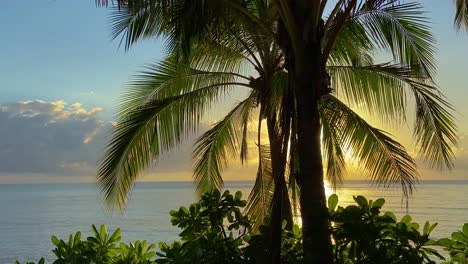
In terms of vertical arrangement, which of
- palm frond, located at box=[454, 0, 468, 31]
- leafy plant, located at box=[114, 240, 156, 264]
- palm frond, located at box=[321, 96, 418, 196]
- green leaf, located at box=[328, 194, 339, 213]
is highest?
palm frond, located at box=[454, 0, 468, 31]

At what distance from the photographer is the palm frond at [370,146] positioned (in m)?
7.16

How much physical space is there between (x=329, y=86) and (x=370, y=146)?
2.45 metres

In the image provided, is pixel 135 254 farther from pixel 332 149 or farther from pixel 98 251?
pixel 332 149

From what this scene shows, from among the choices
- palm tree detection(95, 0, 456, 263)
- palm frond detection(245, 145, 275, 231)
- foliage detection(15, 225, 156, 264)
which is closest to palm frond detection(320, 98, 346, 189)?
palm tree detection(95, 0, 456, 263)

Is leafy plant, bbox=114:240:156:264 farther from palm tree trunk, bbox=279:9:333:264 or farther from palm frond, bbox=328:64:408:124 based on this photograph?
palm frond, bbox=328:64:408:124

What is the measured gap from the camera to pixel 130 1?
4617 mm

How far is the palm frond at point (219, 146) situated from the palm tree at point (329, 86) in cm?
55

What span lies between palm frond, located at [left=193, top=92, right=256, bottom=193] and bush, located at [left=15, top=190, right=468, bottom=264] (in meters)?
2.80

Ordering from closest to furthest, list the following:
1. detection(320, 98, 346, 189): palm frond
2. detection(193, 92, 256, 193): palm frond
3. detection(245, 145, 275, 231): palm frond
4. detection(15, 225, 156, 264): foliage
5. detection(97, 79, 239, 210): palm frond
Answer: detection(15, 225, 156, 264): foliage < detection(97, 79, 239, 210): palm frond < detection(320, 98, 346, 189): palm frond < detection(245, 145, 275, 231): palm frond < detection(193, 92, 256, 193): palm frond

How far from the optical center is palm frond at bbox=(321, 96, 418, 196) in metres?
7.16

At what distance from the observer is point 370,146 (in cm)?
744

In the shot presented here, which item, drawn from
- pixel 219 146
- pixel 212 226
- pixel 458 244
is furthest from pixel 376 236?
pixel 219 146

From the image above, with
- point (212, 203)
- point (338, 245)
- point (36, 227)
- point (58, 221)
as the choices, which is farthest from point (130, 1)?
point (58, 221)

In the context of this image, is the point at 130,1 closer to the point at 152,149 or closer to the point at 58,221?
the point at 152,149
